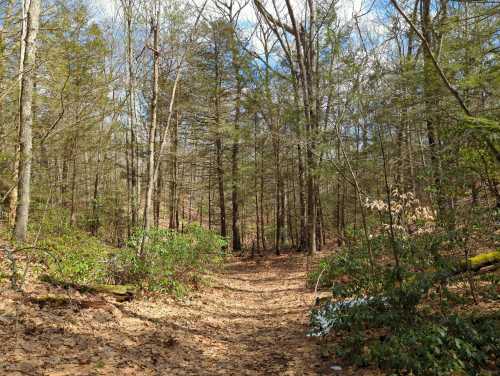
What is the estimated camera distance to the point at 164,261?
7410 millimetres

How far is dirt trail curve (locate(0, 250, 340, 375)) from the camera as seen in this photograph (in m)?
3.72

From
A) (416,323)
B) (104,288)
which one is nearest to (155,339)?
(104,288)

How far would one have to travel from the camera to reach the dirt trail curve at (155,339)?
3.72 meters

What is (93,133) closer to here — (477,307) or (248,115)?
(248,115)

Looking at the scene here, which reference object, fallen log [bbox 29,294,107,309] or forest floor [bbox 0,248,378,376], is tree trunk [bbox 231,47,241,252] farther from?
fallen log [bbox 29,294,107,309]

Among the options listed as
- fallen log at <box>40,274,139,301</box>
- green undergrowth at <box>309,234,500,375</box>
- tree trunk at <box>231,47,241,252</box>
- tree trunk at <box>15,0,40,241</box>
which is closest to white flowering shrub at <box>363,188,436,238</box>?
green undergrowth at <box>309,234,500,375</box>

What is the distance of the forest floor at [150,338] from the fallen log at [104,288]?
173mm

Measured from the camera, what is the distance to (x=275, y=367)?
420cm

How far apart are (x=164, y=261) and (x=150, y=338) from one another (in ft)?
8.80

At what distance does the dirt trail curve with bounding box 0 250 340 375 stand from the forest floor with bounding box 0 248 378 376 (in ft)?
0.04

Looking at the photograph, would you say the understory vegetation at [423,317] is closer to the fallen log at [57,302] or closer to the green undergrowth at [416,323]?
the green undergrowth at [416,323]

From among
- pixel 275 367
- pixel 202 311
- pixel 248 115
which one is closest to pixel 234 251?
pixel 248 115

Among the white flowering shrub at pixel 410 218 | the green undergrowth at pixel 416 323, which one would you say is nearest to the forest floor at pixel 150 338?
the green undergrowth at pixel 416 323

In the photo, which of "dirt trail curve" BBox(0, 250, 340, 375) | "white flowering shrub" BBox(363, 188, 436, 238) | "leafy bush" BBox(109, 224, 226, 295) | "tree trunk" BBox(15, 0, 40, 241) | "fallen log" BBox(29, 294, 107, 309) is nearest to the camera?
"dirt trail curve" BBox(0, 250, 340, 375)
